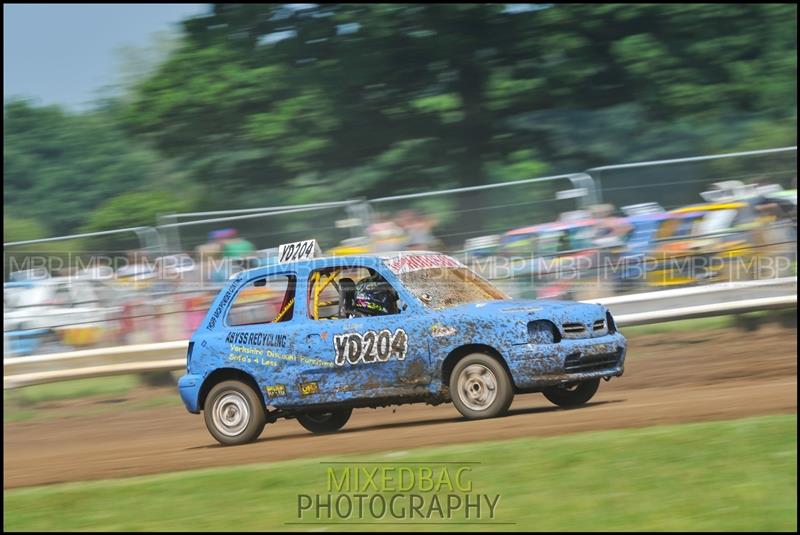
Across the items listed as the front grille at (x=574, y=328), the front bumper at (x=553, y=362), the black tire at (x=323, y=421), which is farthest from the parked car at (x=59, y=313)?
the front grille at (x=574, y=328)

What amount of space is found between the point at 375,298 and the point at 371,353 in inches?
21.2

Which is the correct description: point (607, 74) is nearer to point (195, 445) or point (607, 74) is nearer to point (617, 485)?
point (195, 445)

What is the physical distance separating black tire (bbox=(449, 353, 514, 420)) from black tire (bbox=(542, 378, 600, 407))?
0.98m

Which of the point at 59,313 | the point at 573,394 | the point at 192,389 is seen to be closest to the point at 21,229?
the point at 59,313

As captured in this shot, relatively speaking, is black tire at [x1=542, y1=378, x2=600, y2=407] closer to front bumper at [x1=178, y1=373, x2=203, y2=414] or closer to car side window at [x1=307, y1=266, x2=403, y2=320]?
car side window at [x1=307, y1=266, x2=403, y2=320]

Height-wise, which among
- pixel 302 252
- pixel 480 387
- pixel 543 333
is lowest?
pixel 480 387

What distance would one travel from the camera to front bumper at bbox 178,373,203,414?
1009 centimetres

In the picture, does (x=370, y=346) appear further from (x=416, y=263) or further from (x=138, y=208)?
(x=138, y=208)

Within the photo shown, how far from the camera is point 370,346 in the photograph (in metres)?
9.29

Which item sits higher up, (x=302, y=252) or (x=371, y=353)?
(x=302, y=252)

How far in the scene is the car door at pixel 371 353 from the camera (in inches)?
360

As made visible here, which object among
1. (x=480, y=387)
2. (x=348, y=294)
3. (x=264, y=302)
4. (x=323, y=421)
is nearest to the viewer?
(x=480, y=387)

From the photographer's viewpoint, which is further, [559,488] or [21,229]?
Result: [21,229]

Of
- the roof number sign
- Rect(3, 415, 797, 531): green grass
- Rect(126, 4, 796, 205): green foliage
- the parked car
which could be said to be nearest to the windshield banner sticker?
the roof number sign
